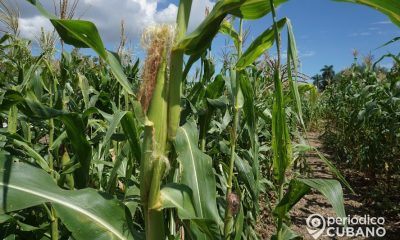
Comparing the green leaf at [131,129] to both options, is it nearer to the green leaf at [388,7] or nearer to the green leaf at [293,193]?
the green leaf at [293,193]

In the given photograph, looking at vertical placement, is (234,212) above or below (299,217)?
above

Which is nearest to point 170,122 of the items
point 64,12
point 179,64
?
point 179,64

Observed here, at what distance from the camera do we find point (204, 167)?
1.35m

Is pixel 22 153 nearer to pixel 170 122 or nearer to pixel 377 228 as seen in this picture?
pixel 170 122

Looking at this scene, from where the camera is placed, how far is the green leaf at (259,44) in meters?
1.30

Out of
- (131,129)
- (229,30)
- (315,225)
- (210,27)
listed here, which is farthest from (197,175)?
(315,225)

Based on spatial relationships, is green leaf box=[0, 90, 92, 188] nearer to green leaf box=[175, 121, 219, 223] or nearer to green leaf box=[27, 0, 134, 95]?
green leaf box=[27, 0, 134, 95]

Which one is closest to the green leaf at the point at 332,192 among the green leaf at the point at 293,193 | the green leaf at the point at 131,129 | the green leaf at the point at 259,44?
the green leaf at the point at 293,193

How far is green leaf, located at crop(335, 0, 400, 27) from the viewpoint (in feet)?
2.94

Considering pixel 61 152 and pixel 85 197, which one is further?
pixel 61 152

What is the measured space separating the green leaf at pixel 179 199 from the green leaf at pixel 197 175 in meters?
0.03

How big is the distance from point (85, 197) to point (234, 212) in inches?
30.5

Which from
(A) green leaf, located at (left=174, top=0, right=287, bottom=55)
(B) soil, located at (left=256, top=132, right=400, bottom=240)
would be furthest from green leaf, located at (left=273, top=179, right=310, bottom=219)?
(B) soil, located at (left=256, top=132, right=400, bottom=240)

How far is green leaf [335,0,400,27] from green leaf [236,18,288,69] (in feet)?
0.96
